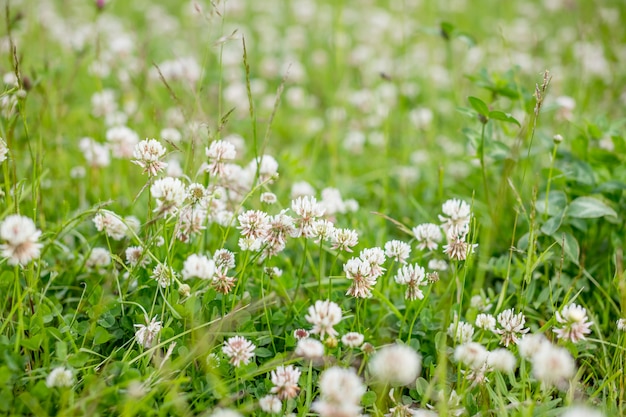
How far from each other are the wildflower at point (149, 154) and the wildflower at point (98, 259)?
1.35ft

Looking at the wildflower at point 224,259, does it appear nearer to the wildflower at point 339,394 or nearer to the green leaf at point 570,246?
the wildflower at point 339,394

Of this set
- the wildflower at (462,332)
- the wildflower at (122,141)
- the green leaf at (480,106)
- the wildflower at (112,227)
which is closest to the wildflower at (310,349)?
the wildflower at (462,332)

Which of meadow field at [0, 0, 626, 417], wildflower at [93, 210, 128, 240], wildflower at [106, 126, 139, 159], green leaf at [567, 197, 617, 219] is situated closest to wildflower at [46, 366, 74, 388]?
meadow field at [0, 0, 626, 417]

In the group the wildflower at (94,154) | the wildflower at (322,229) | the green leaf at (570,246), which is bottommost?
the green leaf at (570,246)

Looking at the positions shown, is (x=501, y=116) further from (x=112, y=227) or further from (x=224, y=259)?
(x=112, y=227)

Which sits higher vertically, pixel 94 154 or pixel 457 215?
pixel 94 154

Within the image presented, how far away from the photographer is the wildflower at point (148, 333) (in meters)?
1.56

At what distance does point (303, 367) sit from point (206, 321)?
29cm

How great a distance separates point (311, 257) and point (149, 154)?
29.9 inches

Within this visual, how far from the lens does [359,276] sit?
159 centimetres

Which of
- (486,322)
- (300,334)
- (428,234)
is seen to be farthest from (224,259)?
(486,322)

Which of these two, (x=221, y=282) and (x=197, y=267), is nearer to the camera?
(x=197, y=267)

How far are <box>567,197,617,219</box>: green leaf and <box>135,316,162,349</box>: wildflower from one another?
128cm

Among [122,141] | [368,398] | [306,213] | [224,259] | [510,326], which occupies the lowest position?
[368,398]
